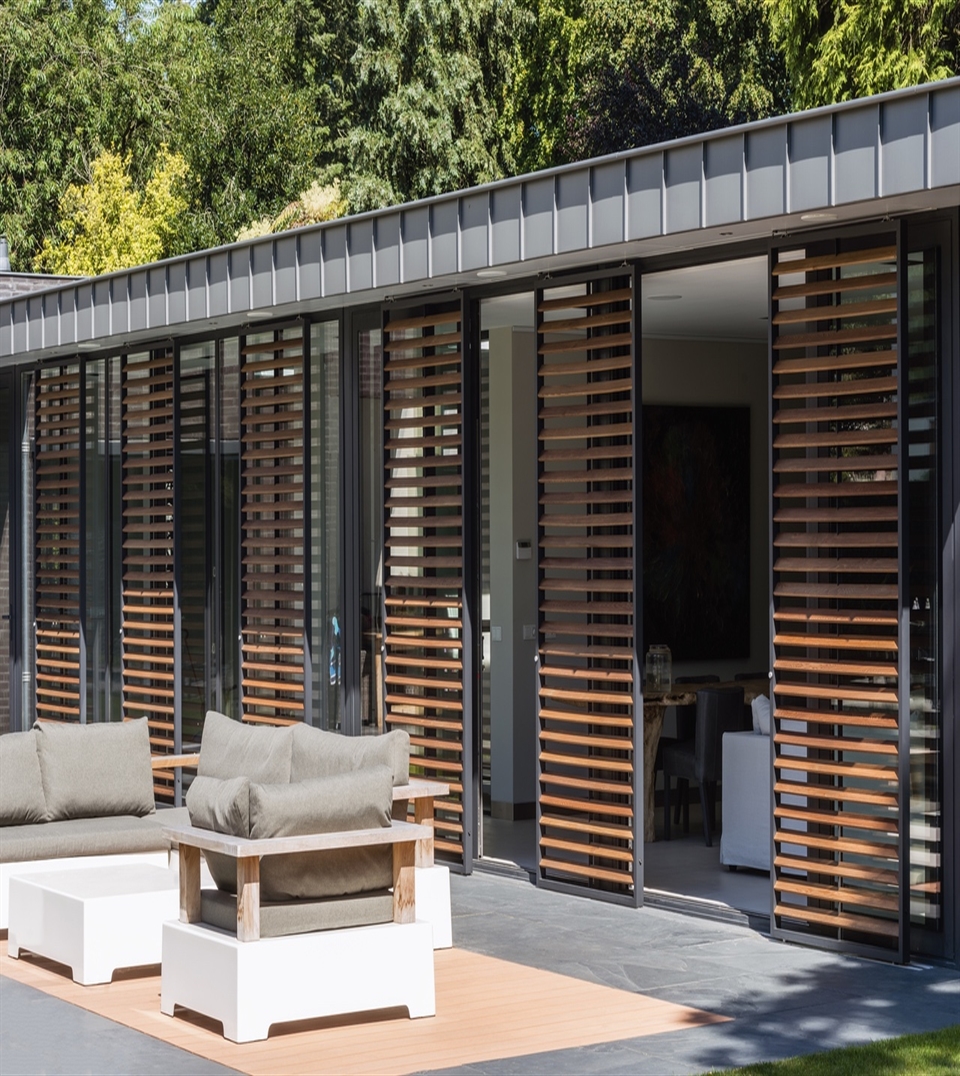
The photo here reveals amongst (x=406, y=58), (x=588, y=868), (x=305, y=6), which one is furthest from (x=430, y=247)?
(x=305, y=6)

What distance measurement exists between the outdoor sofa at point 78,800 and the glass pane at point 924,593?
3.51 m

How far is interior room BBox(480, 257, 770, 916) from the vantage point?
9.73 m

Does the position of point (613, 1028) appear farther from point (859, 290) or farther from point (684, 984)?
point (859, 290)

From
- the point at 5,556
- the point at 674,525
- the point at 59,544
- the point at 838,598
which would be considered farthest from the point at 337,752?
the point at 5,556

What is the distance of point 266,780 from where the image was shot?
7.62 meters

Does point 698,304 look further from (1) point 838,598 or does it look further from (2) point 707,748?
(1) point 838,598

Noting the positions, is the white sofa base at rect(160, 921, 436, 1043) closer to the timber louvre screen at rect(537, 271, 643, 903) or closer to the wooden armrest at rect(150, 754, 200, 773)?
the timber louvre screen at rect(537, 271, 643, 903)

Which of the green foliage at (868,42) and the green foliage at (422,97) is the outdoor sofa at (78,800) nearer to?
the green foliage at (868,42)

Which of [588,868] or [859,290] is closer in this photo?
[859,290]

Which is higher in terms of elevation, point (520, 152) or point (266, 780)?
point (520, 152)

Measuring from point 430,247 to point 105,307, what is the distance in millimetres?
3506

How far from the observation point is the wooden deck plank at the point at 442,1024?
587 centimetres

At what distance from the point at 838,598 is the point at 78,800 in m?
3.92

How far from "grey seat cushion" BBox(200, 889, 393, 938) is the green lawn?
1.55 metres
